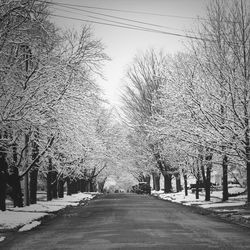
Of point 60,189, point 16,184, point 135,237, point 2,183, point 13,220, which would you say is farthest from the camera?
point 60,189

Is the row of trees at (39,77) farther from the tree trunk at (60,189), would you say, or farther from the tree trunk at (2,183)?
the tree trunk at (60,189)

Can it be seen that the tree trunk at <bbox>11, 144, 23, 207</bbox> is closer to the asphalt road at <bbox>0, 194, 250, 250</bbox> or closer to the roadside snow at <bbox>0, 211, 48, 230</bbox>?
the roadside snow at <bbox>0, 211, 48, 230</bbox>

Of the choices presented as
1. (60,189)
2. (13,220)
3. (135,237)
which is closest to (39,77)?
(13,220)

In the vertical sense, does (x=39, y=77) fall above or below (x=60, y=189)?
above

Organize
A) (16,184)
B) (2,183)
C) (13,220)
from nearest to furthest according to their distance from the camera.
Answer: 1. (13,220)
2. (2,183)
3. (16,184)

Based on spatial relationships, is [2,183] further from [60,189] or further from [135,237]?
[60,189]

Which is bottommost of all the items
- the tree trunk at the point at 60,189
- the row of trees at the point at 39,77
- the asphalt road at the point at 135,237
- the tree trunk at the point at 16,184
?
the tree trunk at the point at 60,189

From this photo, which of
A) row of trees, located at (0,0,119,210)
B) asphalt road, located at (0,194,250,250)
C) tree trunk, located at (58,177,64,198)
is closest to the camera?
asphalt road, located at (0,194,250,250)

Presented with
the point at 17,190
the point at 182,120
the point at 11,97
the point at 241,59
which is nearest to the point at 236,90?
the point at 241,59

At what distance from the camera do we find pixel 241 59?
2236 cm

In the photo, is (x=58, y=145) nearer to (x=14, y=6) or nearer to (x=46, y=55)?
(x=46, y=55)

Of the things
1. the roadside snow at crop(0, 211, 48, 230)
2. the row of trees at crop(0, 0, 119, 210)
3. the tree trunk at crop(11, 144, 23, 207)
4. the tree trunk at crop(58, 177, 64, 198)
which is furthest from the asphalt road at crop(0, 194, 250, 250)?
the tree trunk at crop(58, 177, 64, 198)

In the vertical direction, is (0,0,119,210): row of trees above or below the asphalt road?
above

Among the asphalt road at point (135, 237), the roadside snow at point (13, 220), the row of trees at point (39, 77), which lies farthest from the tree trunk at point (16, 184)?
the asphalt road at point (135, 237)
